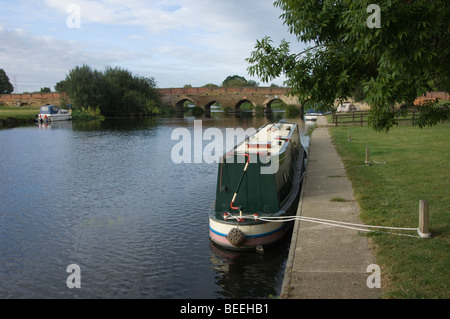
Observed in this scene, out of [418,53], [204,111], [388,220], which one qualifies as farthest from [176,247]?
[204,111]

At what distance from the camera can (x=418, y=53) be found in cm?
577

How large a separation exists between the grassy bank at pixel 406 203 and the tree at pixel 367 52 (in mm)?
2262

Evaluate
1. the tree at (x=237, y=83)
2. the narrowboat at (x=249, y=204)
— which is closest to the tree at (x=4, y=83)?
the tree at (x=237, y=83)

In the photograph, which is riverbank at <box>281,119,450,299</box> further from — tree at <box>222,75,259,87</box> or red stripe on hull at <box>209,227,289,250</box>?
tree at <box>222,75,259,87</box>

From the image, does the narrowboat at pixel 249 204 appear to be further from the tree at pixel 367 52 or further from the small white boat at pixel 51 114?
the small white boat at pixel 51 114

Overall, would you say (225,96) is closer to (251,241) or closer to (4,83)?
(4,83)

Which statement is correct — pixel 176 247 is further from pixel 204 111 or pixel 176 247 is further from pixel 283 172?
pixel 204 111

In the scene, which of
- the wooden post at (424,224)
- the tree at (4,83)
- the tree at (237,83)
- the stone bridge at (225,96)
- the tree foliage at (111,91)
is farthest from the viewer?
the tree at (237,83)

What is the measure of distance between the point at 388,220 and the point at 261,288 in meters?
3.28

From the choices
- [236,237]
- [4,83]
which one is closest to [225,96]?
[4,83]

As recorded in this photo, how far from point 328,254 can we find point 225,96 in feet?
243

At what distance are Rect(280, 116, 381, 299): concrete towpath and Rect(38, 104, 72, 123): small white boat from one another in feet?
154

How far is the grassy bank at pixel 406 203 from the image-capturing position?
6316mm

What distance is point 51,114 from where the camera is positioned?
176 feet
